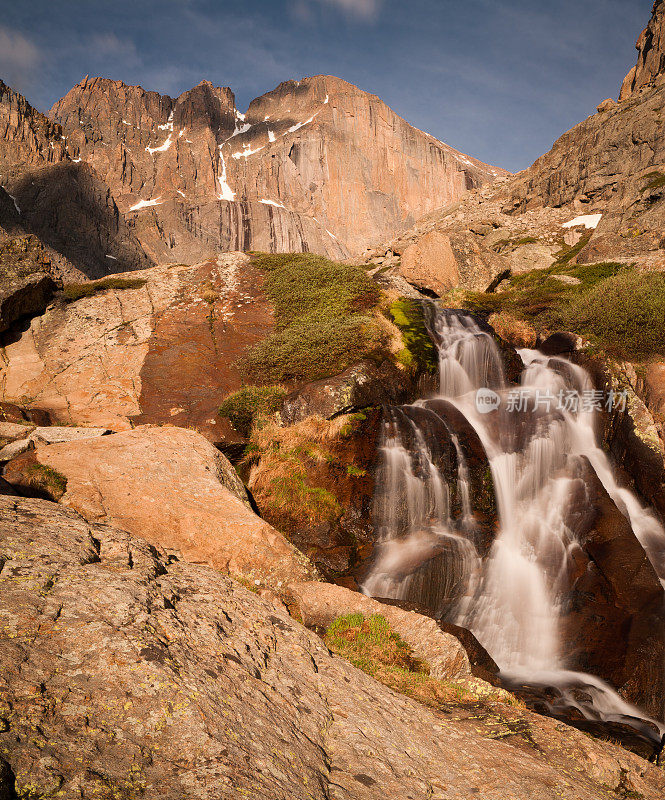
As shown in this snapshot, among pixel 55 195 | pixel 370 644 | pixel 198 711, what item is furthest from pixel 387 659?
pixel 55 195

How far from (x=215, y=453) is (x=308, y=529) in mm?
3210

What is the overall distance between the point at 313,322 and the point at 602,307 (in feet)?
43.1

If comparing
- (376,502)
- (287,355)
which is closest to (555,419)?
(376,502)

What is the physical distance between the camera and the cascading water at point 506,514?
9.85m

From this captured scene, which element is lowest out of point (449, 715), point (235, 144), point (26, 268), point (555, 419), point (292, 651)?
point (449, 715)

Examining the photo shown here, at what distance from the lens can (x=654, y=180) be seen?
42.9m

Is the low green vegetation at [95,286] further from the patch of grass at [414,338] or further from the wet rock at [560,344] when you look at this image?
the wet rock at [560,344]

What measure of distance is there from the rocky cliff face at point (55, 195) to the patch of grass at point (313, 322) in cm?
8951

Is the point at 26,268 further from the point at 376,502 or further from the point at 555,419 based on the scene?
the point at 555,419

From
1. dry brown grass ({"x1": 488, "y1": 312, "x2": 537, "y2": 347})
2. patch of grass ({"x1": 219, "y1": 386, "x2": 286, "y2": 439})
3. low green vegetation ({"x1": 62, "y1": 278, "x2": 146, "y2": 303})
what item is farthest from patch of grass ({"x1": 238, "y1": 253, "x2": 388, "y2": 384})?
low green vegetation ({"x1": 62, "y1": 278, "x2": 146, "y2": 303})

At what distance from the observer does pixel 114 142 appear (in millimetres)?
144500

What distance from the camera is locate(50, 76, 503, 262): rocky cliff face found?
13888cm

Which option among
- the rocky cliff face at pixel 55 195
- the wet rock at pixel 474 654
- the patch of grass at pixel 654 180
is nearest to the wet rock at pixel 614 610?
the wet rock at pixel 474 654

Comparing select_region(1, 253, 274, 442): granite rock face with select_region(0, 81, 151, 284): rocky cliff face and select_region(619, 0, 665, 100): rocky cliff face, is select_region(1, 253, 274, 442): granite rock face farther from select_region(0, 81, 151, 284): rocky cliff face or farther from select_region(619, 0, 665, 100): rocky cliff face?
select_region(0, 81, 151, 284): rocky cliff face
